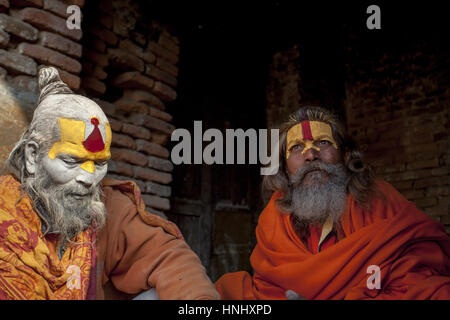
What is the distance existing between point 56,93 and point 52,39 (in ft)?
1.92

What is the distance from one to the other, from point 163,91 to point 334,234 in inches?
74.1

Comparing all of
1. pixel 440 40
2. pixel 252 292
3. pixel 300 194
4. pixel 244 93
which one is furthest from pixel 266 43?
pixel 252 292

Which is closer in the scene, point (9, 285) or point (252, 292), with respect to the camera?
point (9, 285)

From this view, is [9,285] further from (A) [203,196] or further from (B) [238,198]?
(B) [238,198]

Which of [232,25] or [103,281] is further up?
[232,25]

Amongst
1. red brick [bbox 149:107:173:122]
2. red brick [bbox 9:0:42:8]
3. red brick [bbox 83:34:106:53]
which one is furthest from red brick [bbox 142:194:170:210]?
red brick [bbox 9:0:42:8]

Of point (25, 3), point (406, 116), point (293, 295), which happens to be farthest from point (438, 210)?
point (25, 3)

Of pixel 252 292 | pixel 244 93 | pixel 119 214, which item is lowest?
pixel 252 292

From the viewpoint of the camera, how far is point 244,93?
16.7 feet

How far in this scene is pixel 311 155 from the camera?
260cm

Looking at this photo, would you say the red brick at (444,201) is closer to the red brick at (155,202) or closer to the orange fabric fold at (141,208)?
the red brick at (155,202)

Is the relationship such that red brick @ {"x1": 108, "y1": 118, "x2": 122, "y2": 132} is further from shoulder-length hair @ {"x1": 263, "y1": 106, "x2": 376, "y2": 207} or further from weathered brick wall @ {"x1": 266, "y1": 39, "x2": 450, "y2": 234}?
weathered brick wall @ {"x1": 266, "y1": 39, "x2": 450, "y2": 234}

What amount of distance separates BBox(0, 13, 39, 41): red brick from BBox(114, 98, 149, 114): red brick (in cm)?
97

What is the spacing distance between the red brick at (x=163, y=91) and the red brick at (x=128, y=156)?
1.93 ft
